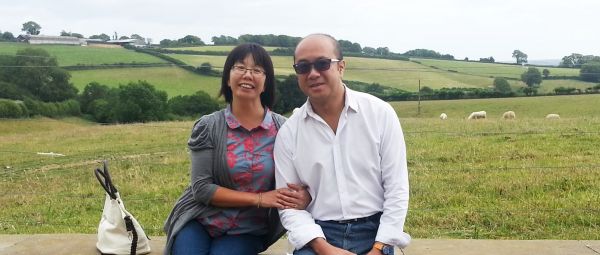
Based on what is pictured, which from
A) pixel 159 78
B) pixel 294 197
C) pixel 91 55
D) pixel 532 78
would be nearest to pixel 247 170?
pixel 294 197

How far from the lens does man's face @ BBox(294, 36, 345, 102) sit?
2895 millimetres

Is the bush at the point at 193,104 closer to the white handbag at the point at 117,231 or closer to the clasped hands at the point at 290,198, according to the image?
the white handbag at the point at 117,231

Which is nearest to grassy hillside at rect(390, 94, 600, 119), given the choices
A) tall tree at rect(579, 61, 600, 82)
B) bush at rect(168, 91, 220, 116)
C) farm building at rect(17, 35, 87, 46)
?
tall tree at rect(579, 61, 600, 82)

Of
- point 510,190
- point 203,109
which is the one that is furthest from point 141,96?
point 510,190

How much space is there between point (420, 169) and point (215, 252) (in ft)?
19.0

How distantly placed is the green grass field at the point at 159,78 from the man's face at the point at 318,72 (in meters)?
31.5

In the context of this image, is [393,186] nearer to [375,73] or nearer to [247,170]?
[247,170]

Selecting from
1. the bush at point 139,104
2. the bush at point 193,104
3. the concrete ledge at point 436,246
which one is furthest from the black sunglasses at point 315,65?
the bush at point 139,104

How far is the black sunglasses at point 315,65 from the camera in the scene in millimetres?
2879

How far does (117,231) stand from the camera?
3.49 metres

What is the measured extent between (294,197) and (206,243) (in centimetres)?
61

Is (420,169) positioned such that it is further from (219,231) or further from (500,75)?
(500,75)

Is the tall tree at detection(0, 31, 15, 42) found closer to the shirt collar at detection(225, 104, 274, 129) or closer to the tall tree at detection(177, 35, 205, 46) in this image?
the tall tree at detection(177, 35, 205, 46)

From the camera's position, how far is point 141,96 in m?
36.2
